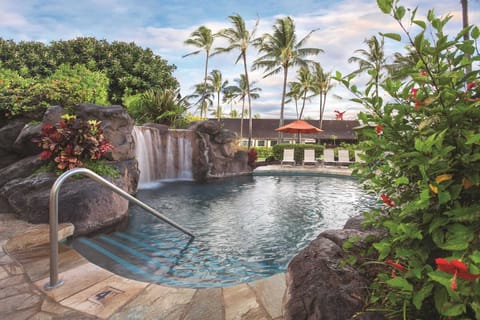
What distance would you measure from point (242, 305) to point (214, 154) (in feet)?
35.3

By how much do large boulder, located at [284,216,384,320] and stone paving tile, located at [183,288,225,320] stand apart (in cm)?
62

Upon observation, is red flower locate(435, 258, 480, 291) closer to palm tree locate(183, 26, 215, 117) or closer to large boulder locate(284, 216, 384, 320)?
large boulder locate(284, 216, 384, 320)

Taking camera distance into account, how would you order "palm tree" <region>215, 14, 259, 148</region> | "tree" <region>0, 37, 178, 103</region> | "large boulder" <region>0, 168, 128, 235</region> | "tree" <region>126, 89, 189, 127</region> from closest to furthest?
"large boulder" <region>0, 168, 128, 235</region> → "tree" <region>126, 89, 189, 127</region> → "tree" <region>0, 37, 178, 103</region> → "palm tree" <region>215, 14, 259, 148</region>

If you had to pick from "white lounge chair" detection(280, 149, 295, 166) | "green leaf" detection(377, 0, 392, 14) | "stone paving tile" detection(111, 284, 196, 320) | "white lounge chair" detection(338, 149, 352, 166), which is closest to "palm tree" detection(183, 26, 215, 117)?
"white lounge chair" detection(280, 149, 295, 166)

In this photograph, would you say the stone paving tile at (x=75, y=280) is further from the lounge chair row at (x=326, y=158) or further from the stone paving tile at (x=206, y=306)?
the lounge chair row at (x=326, y=158)

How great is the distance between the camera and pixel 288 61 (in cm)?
2627

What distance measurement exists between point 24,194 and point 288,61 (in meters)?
25.1

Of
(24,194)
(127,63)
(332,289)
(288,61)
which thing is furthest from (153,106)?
(288,61)

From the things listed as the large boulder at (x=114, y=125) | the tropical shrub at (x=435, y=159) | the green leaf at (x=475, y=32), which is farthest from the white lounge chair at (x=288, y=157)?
the green leaf at (x=475, y=32)

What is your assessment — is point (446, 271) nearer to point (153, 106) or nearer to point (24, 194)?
point (24, 194)

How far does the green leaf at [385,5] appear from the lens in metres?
1.16

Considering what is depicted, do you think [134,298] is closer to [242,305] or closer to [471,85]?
[242,305]

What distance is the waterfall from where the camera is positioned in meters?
10.7

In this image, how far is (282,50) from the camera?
2522 cm
